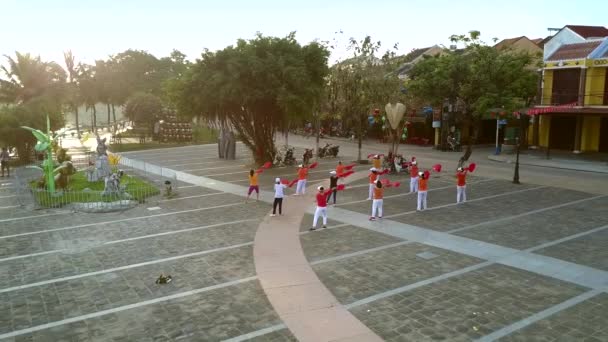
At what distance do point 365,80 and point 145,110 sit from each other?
3059cm

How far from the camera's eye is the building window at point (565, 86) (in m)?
36.1

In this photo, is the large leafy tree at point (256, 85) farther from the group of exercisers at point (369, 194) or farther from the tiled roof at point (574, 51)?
the tiled roof at point (574, 51)

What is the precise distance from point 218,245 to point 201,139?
39.6 m

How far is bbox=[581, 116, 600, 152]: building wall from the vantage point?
122 feet

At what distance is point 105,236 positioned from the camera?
15.5 meters

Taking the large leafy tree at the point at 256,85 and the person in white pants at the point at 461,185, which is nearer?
the person in white pants at the point at 461,185

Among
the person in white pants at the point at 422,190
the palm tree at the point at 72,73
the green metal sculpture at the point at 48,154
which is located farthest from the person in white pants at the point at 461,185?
the palm tree at the point at 72,73

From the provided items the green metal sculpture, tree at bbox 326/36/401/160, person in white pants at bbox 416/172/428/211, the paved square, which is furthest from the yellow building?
the green metal sculpture

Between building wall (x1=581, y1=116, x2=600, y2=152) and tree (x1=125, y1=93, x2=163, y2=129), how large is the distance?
41.3 m

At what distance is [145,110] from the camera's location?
174 ft

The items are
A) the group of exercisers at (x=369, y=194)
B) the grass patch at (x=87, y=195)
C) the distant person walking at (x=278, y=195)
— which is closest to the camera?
the group of exercisers at (x=369, y=194)

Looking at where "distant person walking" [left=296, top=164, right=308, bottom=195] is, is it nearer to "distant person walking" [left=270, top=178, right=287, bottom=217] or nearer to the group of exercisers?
the group of exercisers

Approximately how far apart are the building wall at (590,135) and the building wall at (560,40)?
5.91m

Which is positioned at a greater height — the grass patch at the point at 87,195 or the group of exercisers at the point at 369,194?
the group of exercisers at the point at 369,194
